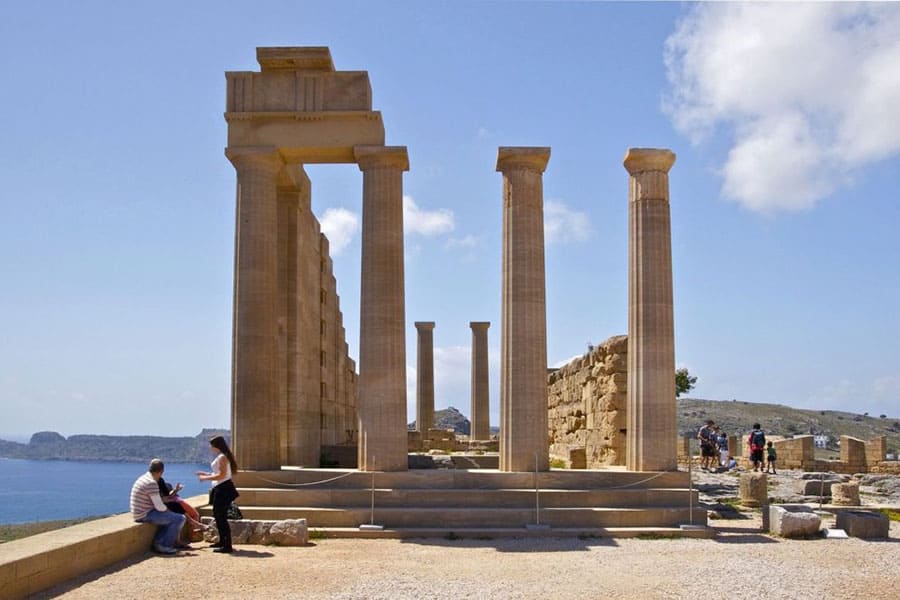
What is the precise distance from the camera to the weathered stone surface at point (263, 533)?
15078 mm

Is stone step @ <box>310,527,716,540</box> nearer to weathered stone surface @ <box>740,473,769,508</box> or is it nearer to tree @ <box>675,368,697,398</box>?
weathered stone surface @ <box>740,473,769,508</box>

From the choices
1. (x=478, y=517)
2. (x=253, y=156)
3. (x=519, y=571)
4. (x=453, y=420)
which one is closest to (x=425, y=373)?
(x=253, y=156)

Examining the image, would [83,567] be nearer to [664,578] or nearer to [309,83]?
[664,578]

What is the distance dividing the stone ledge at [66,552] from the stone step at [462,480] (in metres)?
4.23

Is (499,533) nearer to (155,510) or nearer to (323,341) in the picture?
(155,510)

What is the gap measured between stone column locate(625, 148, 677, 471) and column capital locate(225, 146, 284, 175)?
8.29 meters

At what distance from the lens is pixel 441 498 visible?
57.8 feet

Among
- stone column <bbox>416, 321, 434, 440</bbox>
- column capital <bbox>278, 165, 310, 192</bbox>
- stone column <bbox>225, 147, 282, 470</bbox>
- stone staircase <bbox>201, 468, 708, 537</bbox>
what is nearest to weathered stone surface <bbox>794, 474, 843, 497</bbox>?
stone staircase <bbox>201, 468, 708, 537</bbox>

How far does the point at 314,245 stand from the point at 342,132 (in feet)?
19.3

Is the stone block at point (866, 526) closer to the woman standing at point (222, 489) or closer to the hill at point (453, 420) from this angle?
the woman standing at point (222, 489)

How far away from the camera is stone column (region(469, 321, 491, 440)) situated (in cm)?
4222

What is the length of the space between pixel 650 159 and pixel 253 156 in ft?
30.1

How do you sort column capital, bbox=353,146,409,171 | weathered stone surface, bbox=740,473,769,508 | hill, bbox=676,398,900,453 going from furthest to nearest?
hill, bbox=676,398,900,453 → weathered stone surface, bbox=740,473,769,508 → column capital, bbox=353,146,409,171

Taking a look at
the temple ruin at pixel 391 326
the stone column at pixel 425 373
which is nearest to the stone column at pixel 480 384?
the stone column at pixel 425 373
